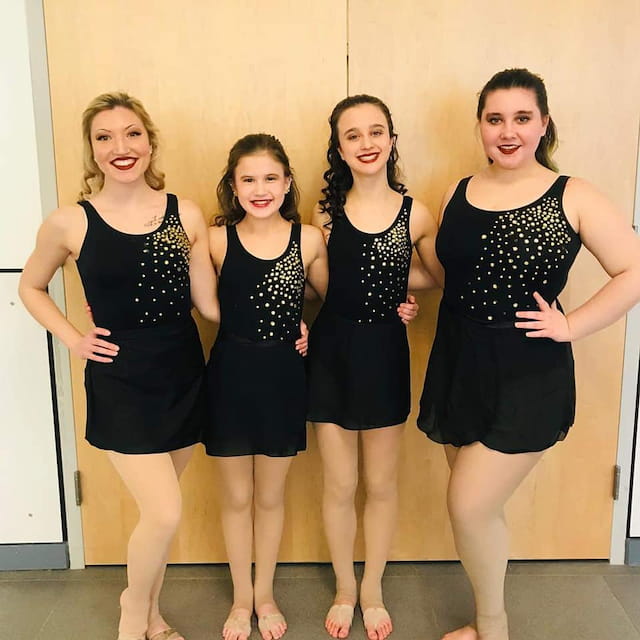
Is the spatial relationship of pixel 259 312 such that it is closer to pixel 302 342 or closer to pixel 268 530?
pixel 302 342

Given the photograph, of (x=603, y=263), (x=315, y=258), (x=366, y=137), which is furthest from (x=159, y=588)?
(x=603, y=263)

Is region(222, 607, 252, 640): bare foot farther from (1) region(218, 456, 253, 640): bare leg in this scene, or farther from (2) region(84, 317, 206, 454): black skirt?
(2) region(84, 317, 206, 454): black skirt

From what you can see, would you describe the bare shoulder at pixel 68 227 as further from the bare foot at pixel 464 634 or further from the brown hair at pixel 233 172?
the bare foot at pixel 464 634

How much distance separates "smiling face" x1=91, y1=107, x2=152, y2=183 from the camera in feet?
5.84

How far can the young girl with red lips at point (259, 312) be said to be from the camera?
191 centimetres

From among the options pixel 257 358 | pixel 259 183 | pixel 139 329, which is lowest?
pixel 257 358

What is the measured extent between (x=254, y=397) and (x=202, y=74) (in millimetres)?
1052

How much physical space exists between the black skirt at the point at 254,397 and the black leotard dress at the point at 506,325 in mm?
458

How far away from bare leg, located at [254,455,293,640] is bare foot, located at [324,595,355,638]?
0.15 meters

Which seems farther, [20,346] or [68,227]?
[20,346]

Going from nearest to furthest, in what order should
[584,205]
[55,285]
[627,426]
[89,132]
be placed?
[584,205] < [89,132] < [55,285] < [627,426]

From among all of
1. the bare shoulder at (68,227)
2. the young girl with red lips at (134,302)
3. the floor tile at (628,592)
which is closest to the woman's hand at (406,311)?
the young girl with red lips at (134,302)

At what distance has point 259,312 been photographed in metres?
1.92

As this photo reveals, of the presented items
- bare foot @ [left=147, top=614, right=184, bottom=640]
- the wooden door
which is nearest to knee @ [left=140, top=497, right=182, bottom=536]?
bare foot @ [left=147, top=614, right=184, bottom=640]
